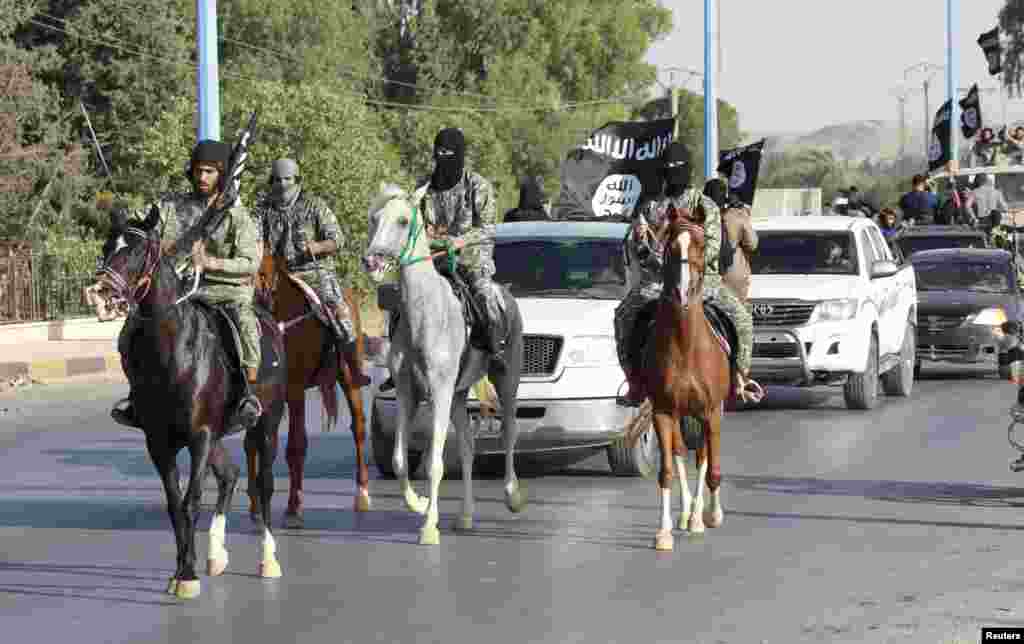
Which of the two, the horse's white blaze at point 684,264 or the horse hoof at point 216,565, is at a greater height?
the horse's white blaze at point 684,264

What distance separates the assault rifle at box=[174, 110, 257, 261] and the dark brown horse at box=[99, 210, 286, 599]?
22cm

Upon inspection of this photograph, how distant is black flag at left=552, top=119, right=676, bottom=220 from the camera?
93.6ft

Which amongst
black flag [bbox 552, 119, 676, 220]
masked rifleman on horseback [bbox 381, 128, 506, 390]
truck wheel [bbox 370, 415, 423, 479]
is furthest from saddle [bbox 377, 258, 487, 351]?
black flag [bbox 552, 119, 676, 220]

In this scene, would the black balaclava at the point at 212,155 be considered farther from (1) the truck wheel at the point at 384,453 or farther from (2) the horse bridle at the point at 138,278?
(1) the truck wheel at the point at 384,453

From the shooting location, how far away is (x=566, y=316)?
587 inches

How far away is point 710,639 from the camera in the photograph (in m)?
8.70

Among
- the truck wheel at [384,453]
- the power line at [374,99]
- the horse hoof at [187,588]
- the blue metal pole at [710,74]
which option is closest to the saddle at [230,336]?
the horse hoof at [187,588]

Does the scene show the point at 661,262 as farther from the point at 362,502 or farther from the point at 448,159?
the point at 362,502

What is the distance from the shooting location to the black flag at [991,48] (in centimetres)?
5603

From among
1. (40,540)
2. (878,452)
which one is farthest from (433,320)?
(878,452)

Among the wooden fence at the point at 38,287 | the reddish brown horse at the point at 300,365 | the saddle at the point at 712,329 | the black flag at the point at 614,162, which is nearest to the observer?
the saddle at the point at 712,329

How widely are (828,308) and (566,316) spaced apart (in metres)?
6.10

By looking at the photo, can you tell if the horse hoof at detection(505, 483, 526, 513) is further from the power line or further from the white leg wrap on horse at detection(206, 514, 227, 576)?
the power line

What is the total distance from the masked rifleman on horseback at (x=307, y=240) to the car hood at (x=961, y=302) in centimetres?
1277
